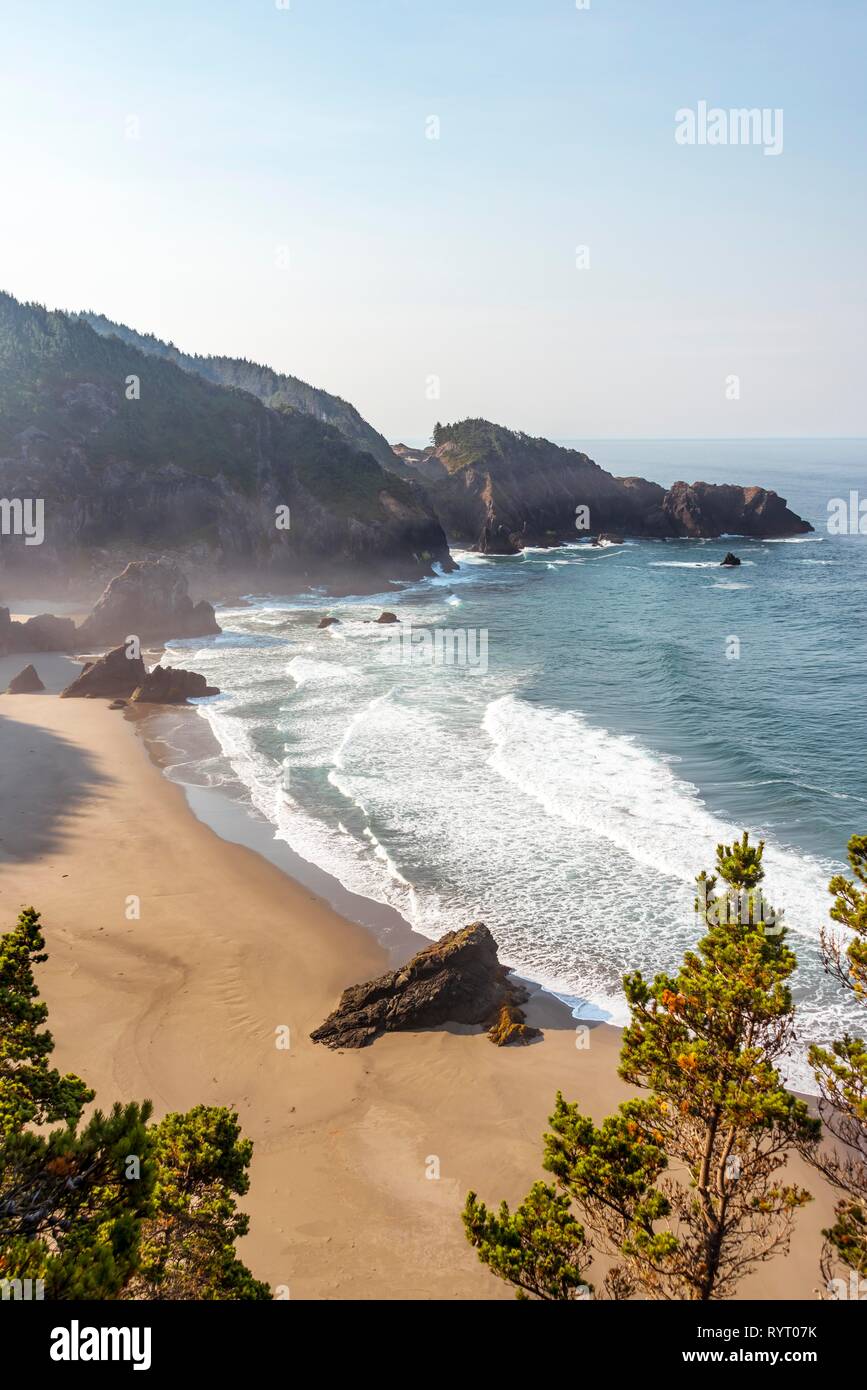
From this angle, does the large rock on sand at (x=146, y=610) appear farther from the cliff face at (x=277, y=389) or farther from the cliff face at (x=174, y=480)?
the cliff face at (x=277, y=389)

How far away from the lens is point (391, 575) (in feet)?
300

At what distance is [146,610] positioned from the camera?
205 feet

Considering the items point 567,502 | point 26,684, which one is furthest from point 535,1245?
point 567,502

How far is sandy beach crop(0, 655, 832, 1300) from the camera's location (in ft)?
46.1

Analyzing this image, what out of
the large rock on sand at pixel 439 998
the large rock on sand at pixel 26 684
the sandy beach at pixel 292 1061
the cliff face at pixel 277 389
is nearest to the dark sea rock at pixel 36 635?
the large rock on sand at pixel 26 684

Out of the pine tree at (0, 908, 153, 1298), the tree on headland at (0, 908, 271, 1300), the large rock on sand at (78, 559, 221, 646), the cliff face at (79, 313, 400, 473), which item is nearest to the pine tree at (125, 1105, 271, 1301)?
the tree on headland at (0, 908, 271, 1300)

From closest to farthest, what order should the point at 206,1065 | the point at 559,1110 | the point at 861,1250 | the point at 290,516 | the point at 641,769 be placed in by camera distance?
1. the point at 861,1250
2. the point at 559,1110
3. the point at 206,1065
4. the point at 641,769
5. the point at 290,516

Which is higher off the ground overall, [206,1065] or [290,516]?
[290,516]

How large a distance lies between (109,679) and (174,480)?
4367cm
